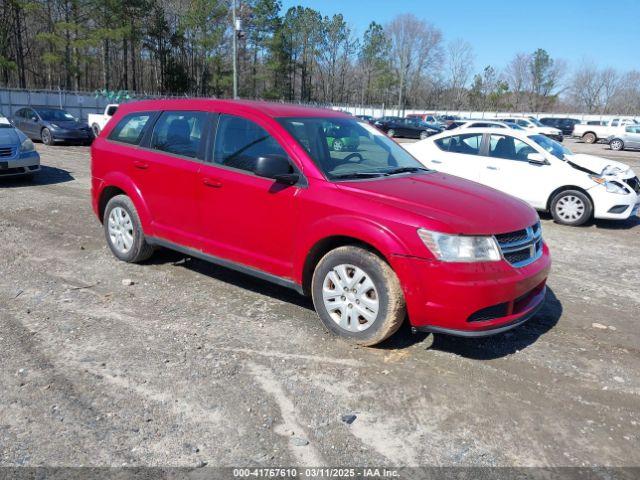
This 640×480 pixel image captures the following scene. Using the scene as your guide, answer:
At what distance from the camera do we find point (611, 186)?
8.63 meters

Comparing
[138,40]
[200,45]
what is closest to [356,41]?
[200,45]

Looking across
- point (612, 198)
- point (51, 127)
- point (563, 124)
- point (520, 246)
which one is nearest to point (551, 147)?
point (612, 198)

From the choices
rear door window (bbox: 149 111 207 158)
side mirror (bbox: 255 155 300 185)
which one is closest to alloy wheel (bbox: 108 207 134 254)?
rear door window (bbox: 149 111 207 158)

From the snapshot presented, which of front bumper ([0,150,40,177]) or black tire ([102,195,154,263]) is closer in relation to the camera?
black tire ([102,195,154,263])

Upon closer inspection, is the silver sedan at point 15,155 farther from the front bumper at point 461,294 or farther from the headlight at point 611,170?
the headlight at point 611,170

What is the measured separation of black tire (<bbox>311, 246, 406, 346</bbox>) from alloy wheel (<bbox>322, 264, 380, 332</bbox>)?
11 millimetres

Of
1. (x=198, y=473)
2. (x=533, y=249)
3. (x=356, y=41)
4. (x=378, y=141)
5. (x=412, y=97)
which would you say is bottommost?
(x=198, y=473)

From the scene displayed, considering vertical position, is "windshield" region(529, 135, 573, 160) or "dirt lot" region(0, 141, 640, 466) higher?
"windshield" region(529, 135, 573, 160)

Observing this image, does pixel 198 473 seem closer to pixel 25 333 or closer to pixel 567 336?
pixel 25 333

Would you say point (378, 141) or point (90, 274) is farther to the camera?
point (90, 274)

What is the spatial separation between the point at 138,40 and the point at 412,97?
53487mm

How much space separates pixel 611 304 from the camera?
5.18 metres

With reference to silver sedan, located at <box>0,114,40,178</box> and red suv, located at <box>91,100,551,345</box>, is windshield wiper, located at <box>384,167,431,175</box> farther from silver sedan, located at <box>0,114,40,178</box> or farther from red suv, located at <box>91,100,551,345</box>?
silver sedan, located at <box>0,114,40,178</box>

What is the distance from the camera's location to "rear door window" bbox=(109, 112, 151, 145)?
546 centimetres
